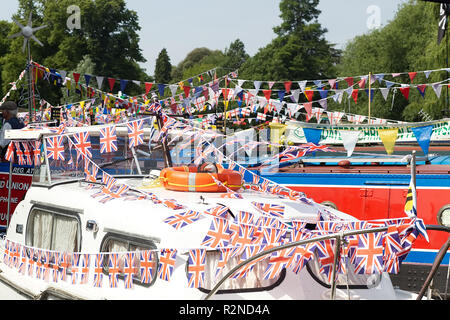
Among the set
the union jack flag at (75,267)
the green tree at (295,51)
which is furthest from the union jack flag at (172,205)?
the green tree at (295,51)

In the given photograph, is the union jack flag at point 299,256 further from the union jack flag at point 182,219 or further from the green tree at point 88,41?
the green tree at point 88,41

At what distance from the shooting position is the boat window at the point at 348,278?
4.73m

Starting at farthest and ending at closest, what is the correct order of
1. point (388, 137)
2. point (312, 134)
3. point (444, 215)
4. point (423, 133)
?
point (312, 134)
point (388, 137)
point (423, 133)
point (444, 215)

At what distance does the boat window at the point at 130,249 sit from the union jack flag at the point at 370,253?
164cm

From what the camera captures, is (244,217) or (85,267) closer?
(244,217)

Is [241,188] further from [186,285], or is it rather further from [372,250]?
[372,250]

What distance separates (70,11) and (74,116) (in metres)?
32.2

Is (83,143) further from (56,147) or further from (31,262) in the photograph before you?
(31,262)

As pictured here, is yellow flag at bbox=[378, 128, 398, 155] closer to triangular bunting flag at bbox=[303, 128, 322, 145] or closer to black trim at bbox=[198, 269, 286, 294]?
triangular bunting flag at bbox=[303, 128, 322, 145]

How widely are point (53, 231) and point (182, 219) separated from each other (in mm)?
2038

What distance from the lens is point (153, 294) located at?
4.77 m

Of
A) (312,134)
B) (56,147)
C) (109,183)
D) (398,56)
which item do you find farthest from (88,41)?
(109,183)

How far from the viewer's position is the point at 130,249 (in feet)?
16.6

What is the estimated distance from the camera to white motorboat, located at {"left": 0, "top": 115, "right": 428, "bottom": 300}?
4.32 meters
